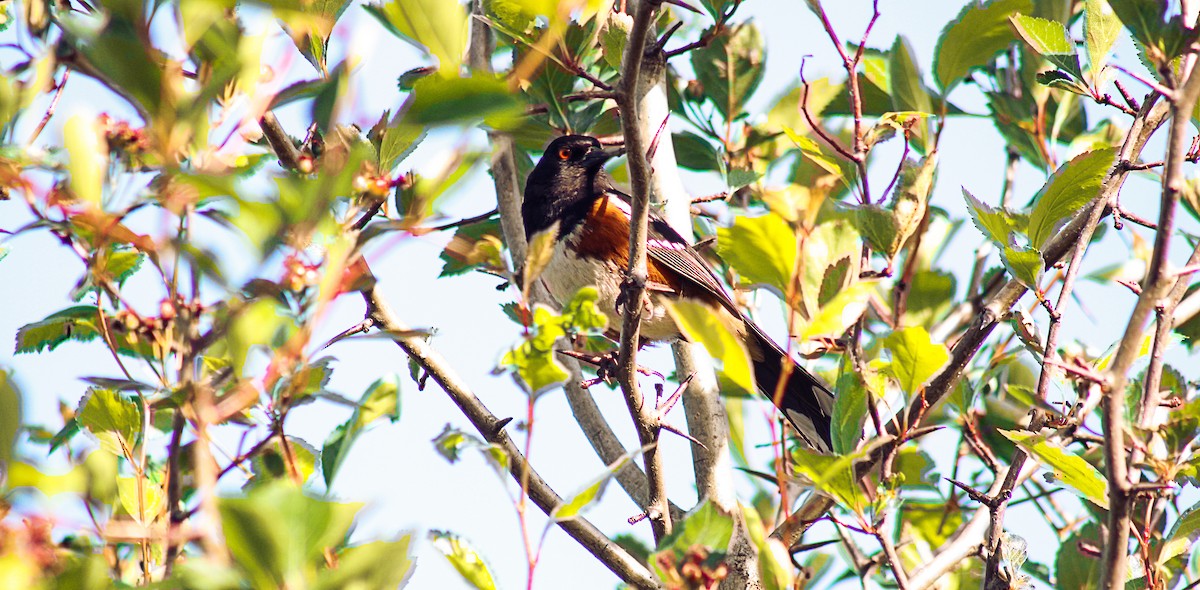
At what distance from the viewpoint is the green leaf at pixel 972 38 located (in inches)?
103

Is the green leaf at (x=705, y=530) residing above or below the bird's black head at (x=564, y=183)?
below

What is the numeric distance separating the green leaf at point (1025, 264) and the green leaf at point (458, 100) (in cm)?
145

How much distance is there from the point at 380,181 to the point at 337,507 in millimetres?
346

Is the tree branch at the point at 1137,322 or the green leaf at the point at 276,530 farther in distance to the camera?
the tree branch at the point at 1137,322

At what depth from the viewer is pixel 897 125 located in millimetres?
2396

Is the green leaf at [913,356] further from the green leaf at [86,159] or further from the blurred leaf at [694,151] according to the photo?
the blurred leaf at [694,151]

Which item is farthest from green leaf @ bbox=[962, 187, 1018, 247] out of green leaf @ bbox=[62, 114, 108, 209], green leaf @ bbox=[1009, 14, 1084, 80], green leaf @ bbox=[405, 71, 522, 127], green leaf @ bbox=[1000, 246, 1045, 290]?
green leaf @ bbox=[62, 114, 108, 209]

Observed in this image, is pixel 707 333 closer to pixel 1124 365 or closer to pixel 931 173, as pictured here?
pixel 1124 365

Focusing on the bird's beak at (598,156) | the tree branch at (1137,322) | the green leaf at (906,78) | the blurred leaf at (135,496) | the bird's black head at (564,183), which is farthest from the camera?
the bird's black head at (564,183)

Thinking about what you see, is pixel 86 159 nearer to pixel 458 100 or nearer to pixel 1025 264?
pixel 458 100

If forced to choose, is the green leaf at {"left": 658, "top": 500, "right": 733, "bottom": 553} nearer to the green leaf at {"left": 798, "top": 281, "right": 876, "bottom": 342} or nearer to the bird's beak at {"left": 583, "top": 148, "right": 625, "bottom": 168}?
the green leaf at {"left": 798, "top": 281, "right": 876, "bottom": 342}

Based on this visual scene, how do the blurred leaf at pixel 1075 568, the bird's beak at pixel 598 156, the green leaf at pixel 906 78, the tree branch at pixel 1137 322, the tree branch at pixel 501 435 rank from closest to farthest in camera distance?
the tree branch at pixel 1137 322
the tree branch at pixel 501 435
the blurred leaf at pixel 1075 568
the green leaf at pixel 906 78
the bird's beak at pixel 598 156

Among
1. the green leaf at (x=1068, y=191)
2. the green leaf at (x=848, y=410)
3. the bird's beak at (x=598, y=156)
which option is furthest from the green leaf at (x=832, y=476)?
the bird's beak at (x=598, y=156)

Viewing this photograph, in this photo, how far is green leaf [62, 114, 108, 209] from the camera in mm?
1036
